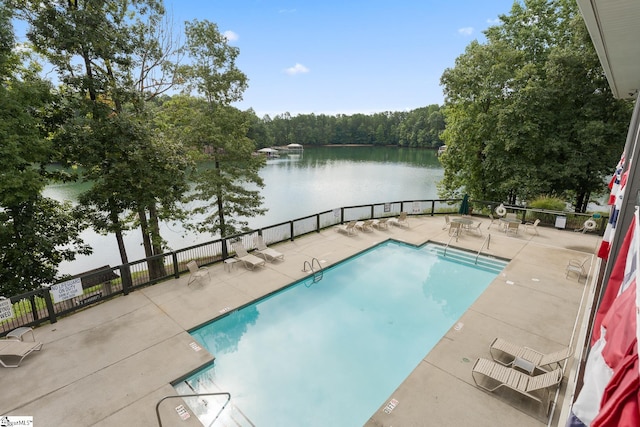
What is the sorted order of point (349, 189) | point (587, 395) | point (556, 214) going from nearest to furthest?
1. point (587, 395)
2. point (556, 214)
3. point (349, 189)

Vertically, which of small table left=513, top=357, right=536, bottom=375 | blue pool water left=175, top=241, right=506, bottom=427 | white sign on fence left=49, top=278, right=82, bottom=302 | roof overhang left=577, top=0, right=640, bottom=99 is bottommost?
blue pool water left=175, top=241, right=506, bottom=427

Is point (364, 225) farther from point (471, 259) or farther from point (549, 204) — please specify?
point (549, 204)

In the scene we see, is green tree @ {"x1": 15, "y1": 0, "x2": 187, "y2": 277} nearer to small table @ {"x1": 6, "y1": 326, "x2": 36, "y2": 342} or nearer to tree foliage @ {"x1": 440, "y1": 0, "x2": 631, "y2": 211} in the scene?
small table @ {"x1": 6, "y1": 326, "x2": 36, "y2": 342}

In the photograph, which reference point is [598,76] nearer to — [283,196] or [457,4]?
[457,4]

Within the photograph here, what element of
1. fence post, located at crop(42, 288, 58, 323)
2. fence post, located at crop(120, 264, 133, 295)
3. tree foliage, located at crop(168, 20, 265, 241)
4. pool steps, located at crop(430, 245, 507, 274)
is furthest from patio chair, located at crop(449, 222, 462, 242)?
fence post, located at crop(42, 288, 58, 323)

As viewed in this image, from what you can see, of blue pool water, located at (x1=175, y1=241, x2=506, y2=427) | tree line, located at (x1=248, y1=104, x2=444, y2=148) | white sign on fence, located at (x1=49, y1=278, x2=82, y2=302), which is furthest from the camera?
tree line, located at (x1=248, y1=104, x2=444, y2=148)

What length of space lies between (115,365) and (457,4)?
22.8m

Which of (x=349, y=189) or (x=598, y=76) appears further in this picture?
(x=349, y=189)

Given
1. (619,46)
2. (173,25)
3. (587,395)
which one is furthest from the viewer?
(173,25)

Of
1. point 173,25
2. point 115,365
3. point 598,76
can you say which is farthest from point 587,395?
point 598,76

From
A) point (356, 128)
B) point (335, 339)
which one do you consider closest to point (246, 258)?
point (335, 339)

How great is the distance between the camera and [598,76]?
16.3m

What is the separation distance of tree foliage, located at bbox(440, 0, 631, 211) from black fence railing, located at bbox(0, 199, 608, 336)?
9.84 feet

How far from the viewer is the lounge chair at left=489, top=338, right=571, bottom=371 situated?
5734 mm
